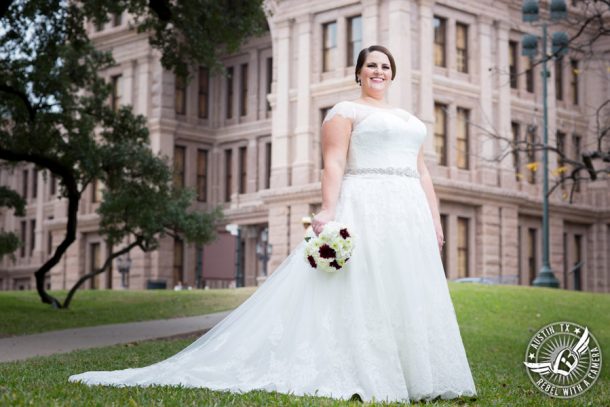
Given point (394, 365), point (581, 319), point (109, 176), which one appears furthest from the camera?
point (109, 176)

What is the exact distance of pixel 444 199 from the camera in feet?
129

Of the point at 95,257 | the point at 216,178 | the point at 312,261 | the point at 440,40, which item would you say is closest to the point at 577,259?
the point at 440,40

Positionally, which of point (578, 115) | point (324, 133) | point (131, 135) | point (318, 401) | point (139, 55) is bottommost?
point (318, 401)

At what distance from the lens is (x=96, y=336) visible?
57.5 feet

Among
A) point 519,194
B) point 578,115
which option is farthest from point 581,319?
point 578,115

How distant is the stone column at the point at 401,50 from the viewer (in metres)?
38.5

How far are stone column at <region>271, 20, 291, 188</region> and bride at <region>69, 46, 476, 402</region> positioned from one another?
33213 millimetres

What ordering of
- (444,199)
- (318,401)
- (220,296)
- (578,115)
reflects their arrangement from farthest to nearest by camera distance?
(578,115)
(444,199)
(220,296)
(318,401)

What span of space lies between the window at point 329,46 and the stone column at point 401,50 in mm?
2942

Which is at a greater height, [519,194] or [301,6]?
[301,6]

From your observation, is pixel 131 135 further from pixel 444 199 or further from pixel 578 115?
pixel 578 115

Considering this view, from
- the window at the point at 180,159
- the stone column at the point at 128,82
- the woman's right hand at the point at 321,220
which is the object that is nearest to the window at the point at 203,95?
the window at the point at 180,159

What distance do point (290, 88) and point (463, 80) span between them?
23.6ft

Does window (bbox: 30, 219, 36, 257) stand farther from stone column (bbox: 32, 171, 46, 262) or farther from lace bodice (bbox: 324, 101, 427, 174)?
lace bodice (bbox: 324, 101, 427, 174)
